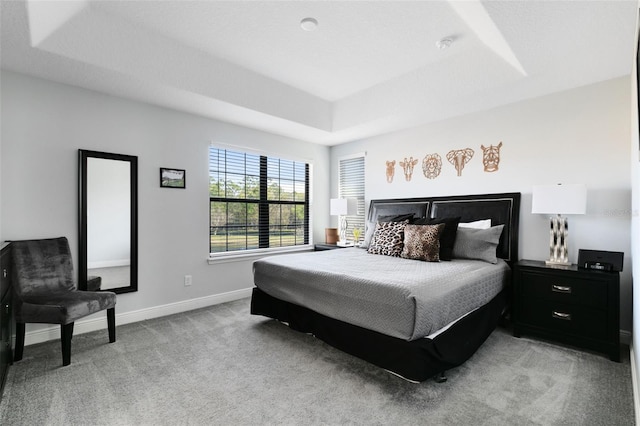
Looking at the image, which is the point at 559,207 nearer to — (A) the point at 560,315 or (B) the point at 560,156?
(B) the point at 560,156

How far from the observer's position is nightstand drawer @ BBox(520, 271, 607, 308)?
8.23 feet

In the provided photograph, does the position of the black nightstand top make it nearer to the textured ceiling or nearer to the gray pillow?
the gray pillow

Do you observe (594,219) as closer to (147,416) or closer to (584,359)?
(584,359)

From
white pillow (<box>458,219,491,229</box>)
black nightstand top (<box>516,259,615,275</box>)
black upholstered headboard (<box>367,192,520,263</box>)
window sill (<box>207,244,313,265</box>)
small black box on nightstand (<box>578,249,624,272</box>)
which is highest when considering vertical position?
black upholstered headboard (<box>367,192,520,263</box>)

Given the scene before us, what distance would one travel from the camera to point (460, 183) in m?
3.86

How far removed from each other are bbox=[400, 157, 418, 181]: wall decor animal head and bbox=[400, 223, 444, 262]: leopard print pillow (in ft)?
4.23

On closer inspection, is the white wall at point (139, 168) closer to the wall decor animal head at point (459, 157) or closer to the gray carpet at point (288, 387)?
the gray carpet at point (288, 387)

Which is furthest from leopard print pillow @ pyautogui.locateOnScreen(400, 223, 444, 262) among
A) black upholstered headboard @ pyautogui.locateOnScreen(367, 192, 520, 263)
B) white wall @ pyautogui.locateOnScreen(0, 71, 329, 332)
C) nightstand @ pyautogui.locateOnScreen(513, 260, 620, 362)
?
white wall @ pyautogui.locateOnScreen(0, 71, 329, 332)

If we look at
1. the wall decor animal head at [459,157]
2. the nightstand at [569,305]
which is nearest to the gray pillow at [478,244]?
the nightstand at [569,305]

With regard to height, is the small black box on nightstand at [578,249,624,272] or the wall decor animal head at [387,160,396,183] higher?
the wall decor animal head at [387,160,396,183]

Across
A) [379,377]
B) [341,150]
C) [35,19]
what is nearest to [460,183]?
[341,150]

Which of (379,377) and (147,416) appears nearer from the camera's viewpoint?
(147,416)

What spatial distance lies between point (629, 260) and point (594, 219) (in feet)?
1.41

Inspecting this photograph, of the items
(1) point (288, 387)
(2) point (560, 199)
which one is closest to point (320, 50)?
(2) point (560, 199)
